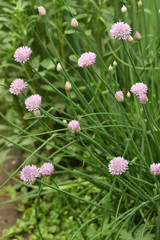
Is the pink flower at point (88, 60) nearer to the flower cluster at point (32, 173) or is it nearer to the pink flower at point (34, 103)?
the pink flower at point (34, 103)

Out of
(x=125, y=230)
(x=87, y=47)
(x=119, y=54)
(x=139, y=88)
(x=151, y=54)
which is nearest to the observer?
(x=139, y=88)

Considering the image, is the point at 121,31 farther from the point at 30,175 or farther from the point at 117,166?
the point at 30,175

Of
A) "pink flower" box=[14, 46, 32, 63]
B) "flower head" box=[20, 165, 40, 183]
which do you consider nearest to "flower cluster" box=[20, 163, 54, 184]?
"flower head" box=[20, 165, 40, 183]

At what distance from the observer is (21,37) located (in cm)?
199

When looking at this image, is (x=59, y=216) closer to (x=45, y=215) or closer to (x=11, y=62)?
(x=45, y=215)

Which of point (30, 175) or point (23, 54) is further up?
point (23, 54)

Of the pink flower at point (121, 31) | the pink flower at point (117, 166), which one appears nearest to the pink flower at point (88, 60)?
the pink flower at point (121, 31)

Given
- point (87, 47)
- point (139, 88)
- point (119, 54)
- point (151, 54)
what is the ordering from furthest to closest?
point (119, 54) → point (87, 47) → point (151, 54) → point (139, 88)

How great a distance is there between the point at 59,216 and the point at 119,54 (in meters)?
1.01

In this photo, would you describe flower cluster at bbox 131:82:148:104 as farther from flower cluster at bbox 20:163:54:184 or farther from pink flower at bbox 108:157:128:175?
flower cluster at bbox 20:163:54:184

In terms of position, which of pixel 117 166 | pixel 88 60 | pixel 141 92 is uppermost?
pixel 88 60

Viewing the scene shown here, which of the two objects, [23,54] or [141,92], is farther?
[23,54]

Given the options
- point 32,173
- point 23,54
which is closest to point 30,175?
point 32,173

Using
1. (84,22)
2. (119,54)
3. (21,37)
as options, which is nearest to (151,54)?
(119,54)
